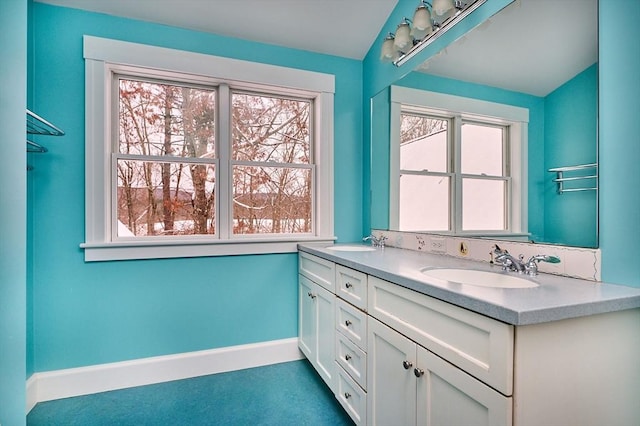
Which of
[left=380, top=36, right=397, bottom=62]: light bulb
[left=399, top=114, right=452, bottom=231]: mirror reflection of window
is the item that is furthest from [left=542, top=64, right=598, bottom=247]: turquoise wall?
[left=380, top=36, right=397, bottom=62]: light bulb

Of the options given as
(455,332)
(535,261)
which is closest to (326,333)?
(455,332)

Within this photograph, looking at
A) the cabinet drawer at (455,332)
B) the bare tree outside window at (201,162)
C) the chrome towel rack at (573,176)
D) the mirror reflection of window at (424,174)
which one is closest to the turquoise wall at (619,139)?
the chrome towel rack at (573,176)

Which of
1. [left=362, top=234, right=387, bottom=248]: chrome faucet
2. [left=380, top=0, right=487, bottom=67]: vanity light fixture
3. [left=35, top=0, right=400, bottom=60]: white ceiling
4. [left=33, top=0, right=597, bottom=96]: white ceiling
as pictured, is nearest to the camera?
[left=33, top=0, right=597, bottom=96]: white ceiling

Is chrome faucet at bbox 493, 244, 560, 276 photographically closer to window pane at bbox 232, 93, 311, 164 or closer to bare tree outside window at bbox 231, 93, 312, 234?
bare tree outside window at bbox 231, 93, 312, 234

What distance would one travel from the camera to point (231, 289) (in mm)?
2285

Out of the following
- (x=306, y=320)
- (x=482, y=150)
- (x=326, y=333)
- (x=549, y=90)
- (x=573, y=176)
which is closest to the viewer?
(x=573, y=176)

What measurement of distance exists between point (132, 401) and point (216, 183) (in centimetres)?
141

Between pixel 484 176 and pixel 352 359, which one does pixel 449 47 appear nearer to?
pixel 484 176

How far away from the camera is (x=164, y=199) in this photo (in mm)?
2178

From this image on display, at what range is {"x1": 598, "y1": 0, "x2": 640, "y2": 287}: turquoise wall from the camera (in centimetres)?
102

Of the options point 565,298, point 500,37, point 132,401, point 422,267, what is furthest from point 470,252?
point 132,401

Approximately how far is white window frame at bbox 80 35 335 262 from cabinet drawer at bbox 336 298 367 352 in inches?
32.2

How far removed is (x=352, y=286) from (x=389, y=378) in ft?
1.48

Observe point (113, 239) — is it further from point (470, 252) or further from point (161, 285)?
point (470, 252)
